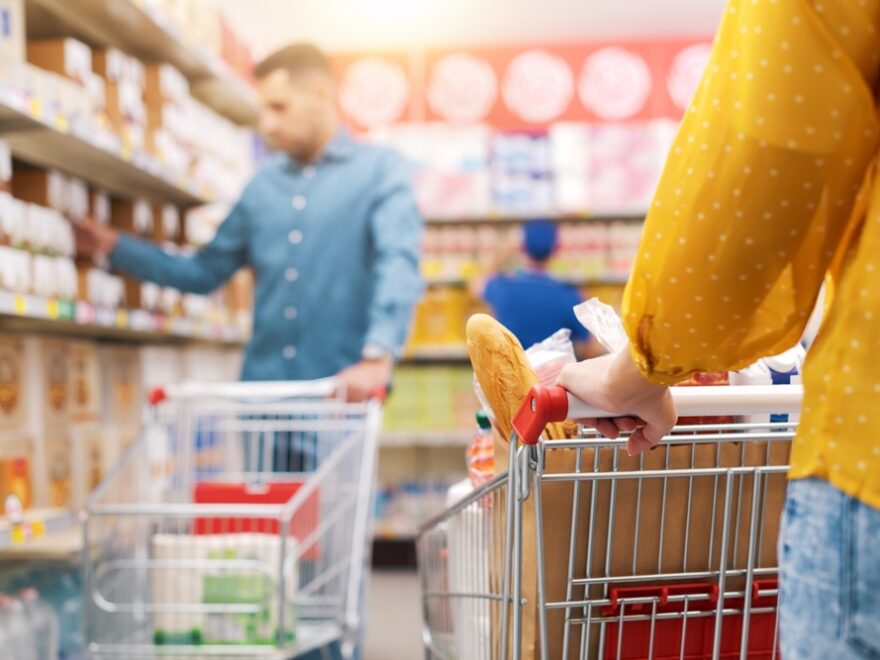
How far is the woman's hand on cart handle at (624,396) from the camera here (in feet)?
3.40

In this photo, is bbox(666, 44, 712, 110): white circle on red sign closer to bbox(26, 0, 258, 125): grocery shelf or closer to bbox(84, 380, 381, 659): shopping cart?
bbox(26, 0, 258, 125): grocery shelf

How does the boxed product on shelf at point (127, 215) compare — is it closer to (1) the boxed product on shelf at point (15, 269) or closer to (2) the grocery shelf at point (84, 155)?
(2) the grocery shelf at point (84, 155)

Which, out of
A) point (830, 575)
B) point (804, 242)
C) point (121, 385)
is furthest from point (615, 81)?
point (830, 575)

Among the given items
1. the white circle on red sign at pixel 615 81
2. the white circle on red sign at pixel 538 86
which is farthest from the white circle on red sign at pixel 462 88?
the white circle on red sign at pixel 615 81

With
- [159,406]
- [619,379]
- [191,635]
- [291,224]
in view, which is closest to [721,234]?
[619,379]

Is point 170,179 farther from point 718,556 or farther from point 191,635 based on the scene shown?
point 718,556

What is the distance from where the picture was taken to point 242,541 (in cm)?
245

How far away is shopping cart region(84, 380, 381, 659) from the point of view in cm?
236

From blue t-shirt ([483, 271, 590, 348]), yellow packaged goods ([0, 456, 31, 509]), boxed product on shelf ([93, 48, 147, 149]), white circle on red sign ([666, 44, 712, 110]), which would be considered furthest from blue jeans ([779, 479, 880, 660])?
white circle on red sign ([666, 44, 712, 110])

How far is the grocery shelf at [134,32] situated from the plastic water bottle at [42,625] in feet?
5.72

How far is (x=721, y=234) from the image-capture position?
868mm

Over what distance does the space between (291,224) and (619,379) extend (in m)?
2.63

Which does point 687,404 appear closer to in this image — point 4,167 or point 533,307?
point 4,167

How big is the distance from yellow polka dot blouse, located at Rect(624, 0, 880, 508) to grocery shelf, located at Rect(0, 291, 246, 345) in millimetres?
2026
